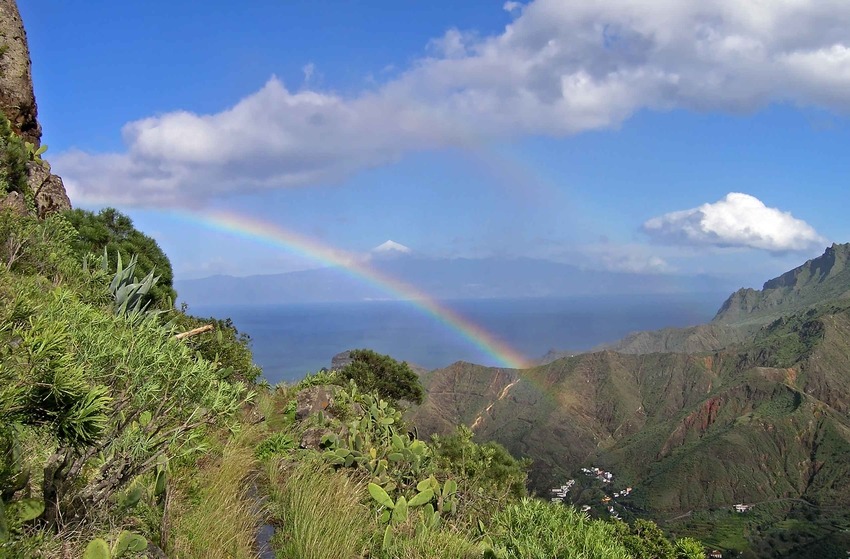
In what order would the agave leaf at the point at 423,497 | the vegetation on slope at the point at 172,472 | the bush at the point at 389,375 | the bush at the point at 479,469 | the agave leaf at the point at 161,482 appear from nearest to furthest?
the vegetation on slope at the point at 172,472
the agave leaf at the point at 161,482
the agave leaf at the point at 423,497
the bush at the point at 479,469
the bush at the point at 389,375

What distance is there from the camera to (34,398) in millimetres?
2506

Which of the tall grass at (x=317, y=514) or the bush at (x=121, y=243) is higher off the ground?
the bush at (x=121, y=243)

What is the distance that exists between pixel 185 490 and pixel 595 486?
138 metres

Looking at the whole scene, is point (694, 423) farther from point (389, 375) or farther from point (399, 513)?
point (399, 513)

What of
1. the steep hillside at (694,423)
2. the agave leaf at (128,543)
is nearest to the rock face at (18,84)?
the agave leaf at (128,543)

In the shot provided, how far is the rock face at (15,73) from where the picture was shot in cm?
1858

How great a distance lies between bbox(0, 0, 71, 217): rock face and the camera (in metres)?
18.0

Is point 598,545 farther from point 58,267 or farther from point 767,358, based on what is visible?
point 767,358

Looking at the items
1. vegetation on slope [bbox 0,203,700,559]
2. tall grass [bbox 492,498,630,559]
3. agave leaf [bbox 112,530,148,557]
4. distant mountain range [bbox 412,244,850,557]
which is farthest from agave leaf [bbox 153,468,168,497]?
distant mountain range [bbox 412,244,850,557]

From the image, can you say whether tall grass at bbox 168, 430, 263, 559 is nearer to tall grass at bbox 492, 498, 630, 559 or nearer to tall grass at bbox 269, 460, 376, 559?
tall grass at bbox 269, 460, 376, 559

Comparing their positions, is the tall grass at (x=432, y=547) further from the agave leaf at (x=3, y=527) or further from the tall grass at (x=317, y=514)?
the agave leaf at (x=3, y=527)

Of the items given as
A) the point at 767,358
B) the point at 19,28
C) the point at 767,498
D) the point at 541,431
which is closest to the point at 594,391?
the point at 541,431

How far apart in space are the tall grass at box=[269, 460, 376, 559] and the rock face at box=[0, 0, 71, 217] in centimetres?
1588

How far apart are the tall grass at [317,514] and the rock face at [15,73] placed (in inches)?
748
